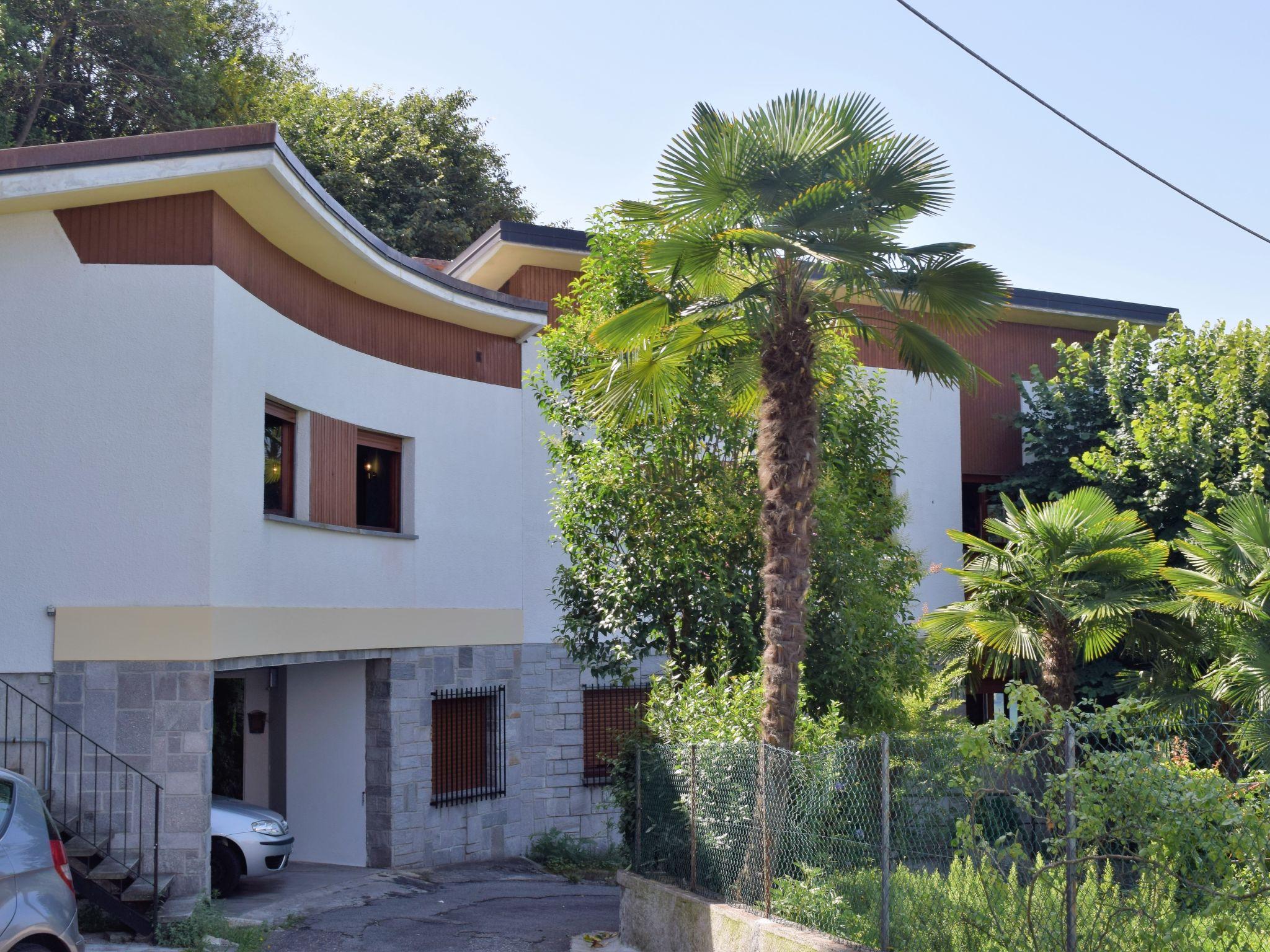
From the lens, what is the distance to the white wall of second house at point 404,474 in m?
11.3

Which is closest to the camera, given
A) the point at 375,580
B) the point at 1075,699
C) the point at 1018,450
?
the point at 375,580

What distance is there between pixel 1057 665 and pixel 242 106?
24214 mm

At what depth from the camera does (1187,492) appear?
17438 mm

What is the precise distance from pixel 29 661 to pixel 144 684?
3.23ft

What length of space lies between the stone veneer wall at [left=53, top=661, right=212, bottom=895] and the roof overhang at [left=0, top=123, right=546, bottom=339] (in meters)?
4.07

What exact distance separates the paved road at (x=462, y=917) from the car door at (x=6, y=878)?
3835 millimetres

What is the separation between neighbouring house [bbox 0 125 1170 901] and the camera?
10.6 meters

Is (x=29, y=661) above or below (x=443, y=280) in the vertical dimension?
below

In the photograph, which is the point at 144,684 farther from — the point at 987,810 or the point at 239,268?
the point at 987,810

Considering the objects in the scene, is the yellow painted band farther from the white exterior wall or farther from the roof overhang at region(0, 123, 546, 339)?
the roof overhang at region(0, 123, 546, 339)

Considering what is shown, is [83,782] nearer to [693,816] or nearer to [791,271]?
[693,816]

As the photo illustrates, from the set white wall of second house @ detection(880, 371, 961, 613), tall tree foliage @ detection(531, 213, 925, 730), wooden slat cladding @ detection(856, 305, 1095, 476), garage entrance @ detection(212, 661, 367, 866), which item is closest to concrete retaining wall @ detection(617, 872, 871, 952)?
tall tree foliage @ detection(531, 213, 925, 730)

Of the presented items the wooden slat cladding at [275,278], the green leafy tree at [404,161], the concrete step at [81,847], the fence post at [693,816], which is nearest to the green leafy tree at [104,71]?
A: the green leafy tree at [404,161]

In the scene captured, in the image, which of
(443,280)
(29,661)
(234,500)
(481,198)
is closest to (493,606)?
(443,280)
